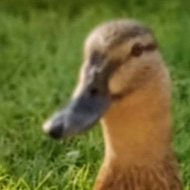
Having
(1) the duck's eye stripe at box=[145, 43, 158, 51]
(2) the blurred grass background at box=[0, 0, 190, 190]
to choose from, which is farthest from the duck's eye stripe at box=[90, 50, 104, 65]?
(2) the blurred grass background at box=[0, 0, 190, 190]

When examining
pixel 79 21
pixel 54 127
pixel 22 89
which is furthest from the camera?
pixel 79 21

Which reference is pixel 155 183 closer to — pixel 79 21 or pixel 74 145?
pixel 74 145

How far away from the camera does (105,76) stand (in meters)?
1.81

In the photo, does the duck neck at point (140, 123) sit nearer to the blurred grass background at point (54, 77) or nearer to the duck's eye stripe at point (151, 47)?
the duck's eye stripe at point (151, 47)

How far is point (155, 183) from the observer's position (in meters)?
2.09

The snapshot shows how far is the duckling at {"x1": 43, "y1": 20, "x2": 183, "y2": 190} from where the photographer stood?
71.1 inches

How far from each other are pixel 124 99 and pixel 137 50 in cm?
10

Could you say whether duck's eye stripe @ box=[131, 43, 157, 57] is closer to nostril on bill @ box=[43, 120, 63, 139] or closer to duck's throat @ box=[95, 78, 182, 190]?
duck's throat @ box=[95, 78, 182, 190]

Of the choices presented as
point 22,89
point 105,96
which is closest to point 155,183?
point 105,96

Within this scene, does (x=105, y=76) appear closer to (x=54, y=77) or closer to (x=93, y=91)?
(x=93, y=91)

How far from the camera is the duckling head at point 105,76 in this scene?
1.79 m

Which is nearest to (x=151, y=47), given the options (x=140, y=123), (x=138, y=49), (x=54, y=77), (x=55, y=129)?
(x=138, y=49)

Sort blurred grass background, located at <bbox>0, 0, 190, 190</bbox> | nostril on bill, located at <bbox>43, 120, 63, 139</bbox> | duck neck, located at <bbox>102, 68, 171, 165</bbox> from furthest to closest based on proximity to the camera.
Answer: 1. blurred grass background, located at <bbox>0, 0, 190, 190</bbox>
2. duck neck, located at <bbox>102, 68, 171, 165</bbox>
3. nostril on bill, located at <bbox>43, 120, 63, 139</bbox>

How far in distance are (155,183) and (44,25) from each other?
9.72 feet
